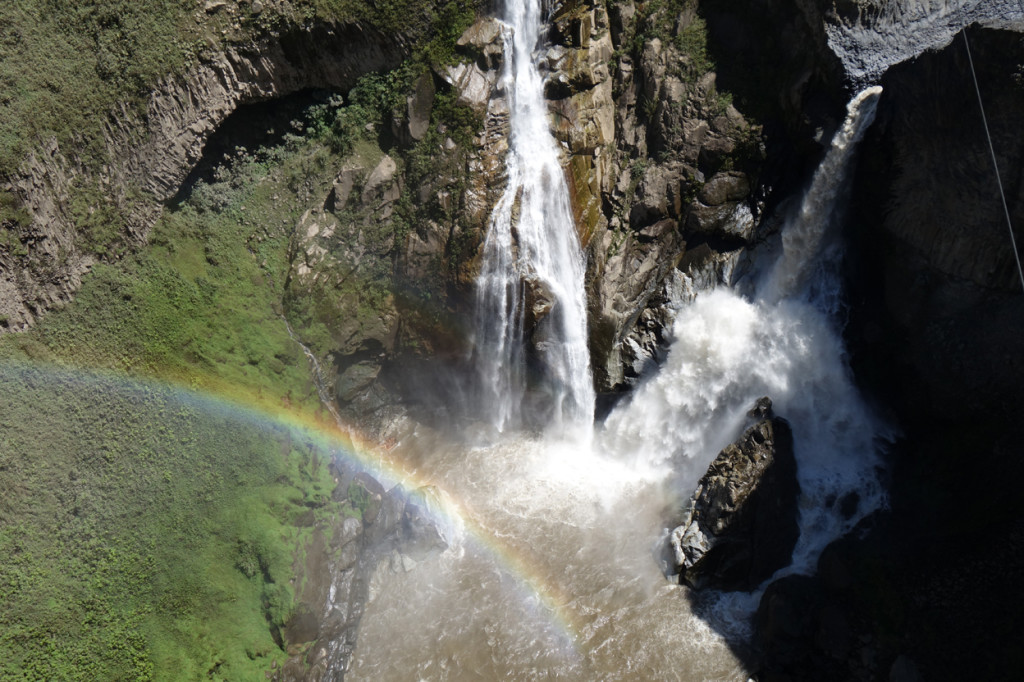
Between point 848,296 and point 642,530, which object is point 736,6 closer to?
point 848,296

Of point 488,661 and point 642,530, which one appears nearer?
point 488,661

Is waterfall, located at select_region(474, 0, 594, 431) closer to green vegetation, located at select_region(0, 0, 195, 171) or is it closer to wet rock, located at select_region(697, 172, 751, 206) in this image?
wet rock, located at select_region(697, 172, 751, 206)

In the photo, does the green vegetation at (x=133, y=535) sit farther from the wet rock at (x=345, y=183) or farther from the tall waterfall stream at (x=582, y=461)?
the wet rock at (x=345, y=183)

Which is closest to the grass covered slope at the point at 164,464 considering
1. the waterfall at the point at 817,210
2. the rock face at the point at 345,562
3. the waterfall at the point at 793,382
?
the rock face at the point at 345,562

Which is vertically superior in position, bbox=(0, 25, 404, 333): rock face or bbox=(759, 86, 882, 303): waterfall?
bbox=(759, 86, 882, 303): waterfall

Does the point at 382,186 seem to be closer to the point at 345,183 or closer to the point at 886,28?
the point at 345,183

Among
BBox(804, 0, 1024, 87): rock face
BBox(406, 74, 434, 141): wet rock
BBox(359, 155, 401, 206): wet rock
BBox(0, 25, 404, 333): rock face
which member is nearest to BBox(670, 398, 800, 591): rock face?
BBox(804, 0, 1024, 87): rock face

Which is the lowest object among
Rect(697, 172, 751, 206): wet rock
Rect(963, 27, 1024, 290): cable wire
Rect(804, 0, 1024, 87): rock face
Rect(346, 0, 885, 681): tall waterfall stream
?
Rect(346, 0, 885, 681): tall waterfall stream

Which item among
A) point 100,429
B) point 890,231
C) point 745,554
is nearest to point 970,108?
point 890,231
